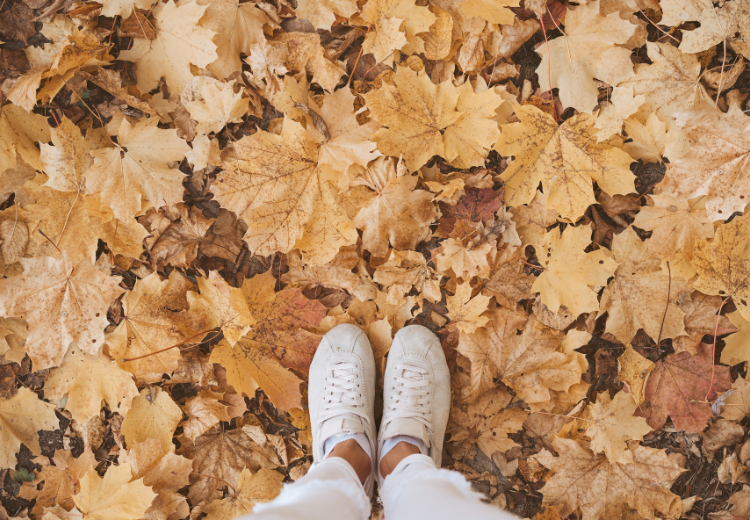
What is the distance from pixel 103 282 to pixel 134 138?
53cm

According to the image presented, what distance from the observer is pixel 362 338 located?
1602 millimetres

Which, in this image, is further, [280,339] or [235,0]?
[280,339]

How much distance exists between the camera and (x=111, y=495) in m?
1.51

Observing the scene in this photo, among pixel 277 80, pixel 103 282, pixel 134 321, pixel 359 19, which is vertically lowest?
pixel 134 321

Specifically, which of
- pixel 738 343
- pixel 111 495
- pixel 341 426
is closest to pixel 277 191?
pixel 341 426

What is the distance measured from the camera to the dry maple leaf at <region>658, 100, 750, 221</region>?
135cm

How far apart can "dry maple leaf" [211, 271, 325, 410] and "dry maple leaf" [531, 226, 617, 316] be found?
0.83 meters

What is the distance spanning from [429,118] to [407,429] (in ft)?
3.62

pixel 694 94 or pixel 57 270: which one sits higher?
pixel 694 94

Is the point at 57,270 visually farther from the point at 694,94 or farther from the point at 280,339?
the point at 694,94

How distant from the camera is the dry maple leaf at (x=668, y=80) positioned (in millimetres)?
1401

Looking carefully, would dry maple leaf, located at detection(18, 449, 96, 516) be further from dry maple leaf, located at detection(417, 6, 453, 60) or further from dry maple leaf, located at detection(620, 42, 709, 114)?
dry maple leaf, located at detection(620, 42, 709, 114)

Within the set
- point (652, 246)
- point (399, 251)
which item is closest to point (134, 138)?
point (399, 251)

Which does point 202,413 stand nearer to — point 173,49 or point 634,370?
point 173,49
